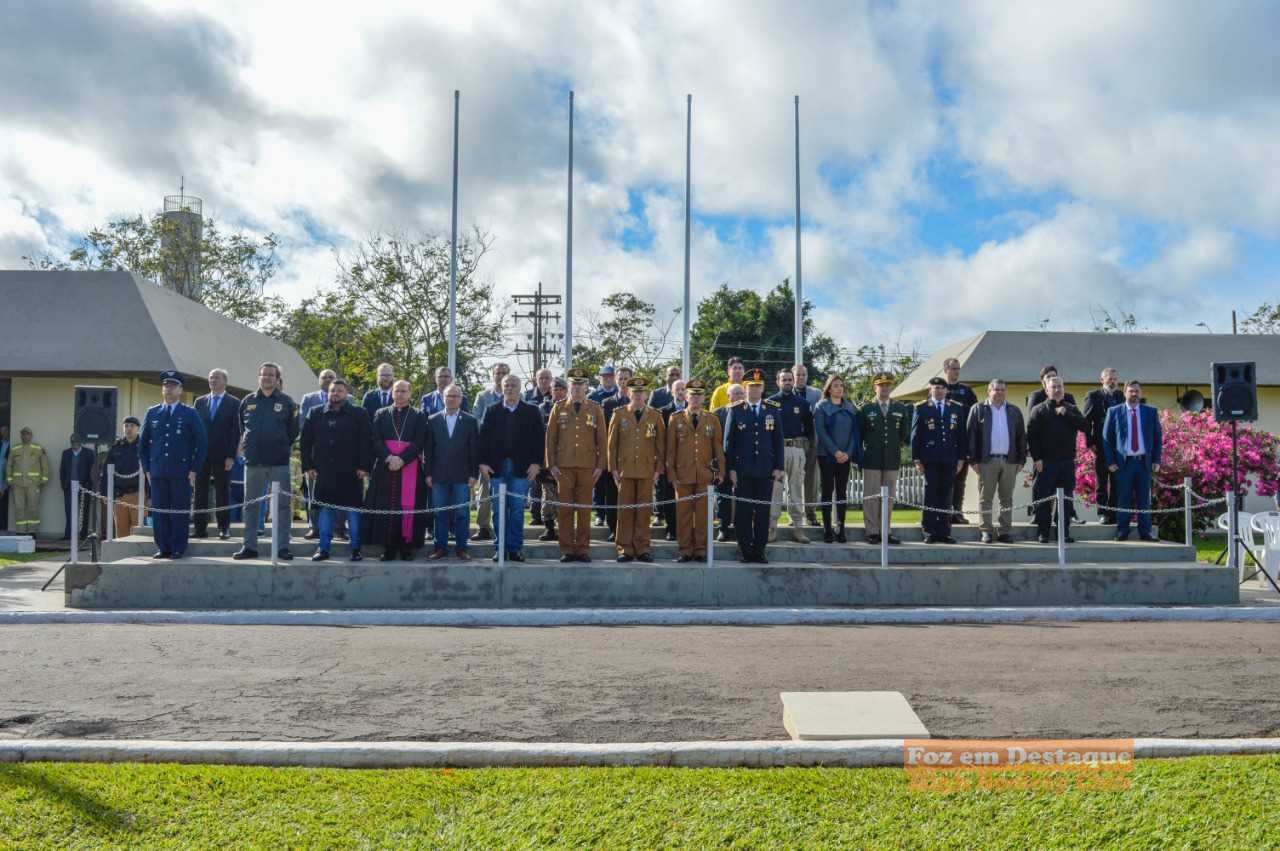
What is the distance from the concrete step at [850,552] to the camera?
1176 cm

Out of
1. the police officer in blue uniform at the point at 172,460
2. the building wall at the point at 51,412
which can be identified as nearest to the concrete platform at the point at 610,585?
the police officer in blue uniform at the point at 172,460

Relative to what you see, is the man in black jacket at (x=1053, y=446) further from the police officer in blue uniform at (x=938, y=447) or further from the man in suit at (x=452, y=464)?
the man in suit at (x=452, y=464)

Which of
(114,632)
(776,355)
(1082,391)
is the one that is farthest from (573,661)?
(776,355)

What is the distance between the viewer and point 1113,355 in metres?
23.7

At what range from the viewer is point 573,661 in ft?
25.3

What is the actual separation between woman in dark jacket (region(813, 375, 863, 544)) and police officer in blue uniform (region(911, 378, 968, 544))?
0.75 meters

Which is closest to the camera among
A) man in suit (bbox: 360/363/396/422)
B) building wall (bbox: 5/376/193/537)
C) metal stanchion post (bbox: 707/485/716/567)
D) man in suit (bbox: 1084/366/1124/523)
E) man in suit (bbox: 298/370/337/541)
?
metal stanchion post (bbox: 707/485/716/567)

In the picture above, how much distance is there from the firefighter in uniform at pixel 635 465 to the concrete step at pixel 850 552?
1.16ft

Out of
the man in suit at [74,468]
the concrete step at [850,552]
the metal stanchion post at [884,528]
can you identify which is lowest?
the concrete step at [850,552]

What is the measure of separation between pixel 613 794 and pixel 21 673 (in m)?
4.84

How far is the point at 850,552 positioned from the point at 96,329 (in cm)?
1451

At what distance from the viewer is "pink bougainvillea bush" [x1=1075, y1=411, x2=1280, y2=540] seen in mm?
16938

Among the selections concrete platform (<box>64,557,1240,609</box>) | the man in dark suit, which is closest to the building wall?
the man in dark suit

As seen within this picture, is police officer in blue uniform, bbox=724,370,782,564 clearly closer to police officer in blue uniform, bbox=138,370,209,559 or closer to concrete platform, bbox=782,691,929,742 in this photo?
concrete platform, bbox=782,691,929,742
